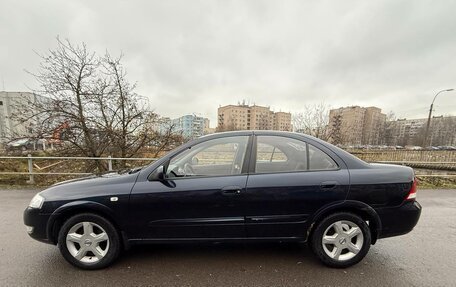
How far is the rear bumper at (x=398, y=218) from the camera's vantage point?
8.65ft

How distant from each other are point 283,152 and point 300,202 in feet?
2.21

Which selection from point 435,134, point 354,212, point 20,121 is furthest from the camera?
point 435,134

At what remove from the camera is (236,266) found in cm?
264

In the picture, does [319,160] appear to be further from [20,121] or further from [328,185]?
[20,121]

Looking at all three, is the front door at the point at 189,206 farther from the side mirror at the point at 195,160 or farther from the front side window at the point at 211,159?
the side mirror at the point at 195,160

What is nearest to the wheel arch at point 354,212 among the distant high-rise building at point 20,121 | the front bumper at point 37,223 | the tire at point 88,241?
the tire at point 88,241

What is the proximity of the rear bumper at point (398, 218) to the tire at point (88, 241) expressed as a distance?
3.15 m

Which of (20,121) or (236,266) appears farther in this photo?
(20,121)

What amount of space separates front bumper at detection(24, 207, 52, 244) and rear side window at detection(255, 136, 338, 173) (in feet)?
8.36

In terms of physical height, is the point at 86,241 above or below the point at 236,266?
above

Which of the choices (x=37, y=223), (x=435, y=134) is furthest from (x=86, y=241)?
(x=435, y=134)

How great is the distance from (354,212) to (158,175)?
93.1 inches

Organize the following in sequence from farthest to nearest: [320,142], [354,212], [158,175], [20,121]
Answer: [20,121] → [320,142] → [354,212] → [158,175]

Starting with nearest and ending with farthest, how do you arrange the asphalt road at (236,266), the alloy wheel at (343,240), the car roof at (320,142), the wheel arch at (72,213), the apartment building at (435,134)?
the asphalt road at (236,266) < the wheel arch at (72,213) < the alloy wheel at (343,240) < the car roof at (320,142) < the apartment building at (435,134)
